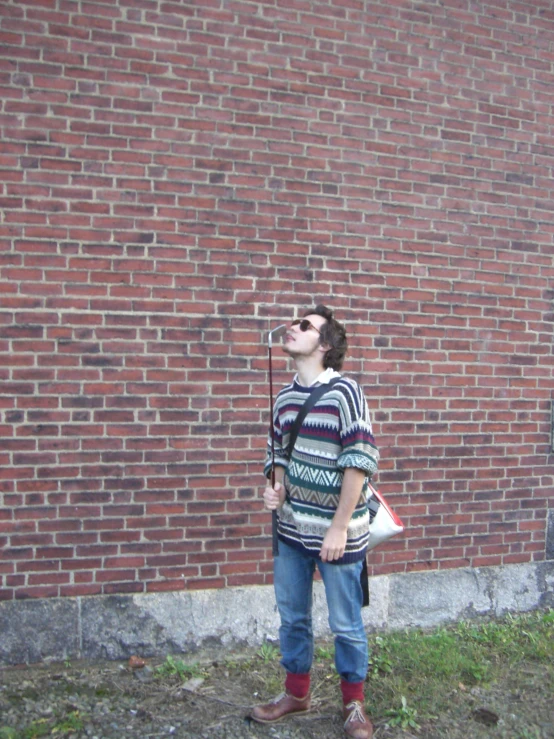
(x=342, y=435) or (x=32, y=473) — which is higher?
(x=342, y=435)

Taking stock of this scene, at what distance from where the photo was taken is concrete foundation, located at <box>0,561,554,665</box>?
386cm

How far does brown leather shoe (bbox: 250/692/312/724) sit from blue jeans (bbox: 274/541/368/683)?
153mm

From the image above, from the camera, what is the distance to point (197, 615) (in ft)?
13.4

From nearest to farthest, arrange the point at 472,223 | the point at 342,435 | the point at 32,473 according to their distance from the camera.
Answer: the point at 342,435
the point at 32,473
the point at 472,223

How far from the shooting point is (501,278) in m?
4.84

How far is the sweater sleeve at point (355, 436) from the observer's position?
296 cm

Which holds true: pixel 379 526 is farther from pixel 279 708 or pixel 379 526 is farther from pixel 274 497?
pixel 279 708

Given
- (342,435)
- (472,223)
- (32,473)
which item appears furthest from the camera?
(472,223)

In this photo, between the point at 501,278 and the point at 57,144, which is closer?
the point at 57,144

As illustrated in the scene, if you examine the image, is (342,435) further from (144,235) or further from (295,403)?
(144,235)

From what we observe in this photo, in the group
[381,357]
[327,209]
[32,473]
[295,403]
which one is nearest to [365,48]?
[327,209]

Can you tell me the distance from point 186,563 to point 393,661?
4.36 ft

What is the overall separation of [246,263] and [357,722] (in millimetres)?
2540

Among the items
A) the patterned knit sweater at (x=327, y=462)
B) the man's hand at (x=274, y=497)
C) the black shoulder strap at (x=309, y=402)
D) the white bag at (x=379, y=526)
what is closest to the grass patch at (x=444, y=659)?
the white bag at (x=379, y=526)
